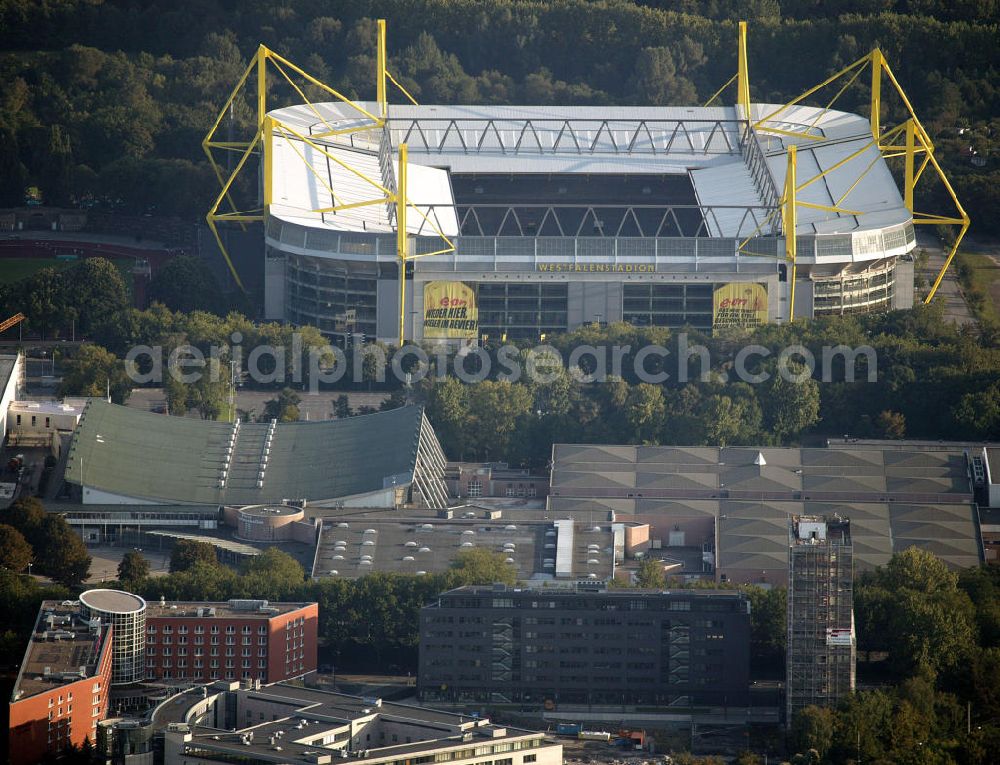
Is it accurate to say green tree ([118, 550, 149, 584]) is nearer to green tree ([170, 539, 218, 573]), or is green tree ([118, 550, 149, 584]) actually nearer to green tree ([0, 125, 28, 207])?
green tree ([170, 539, 218, 573])

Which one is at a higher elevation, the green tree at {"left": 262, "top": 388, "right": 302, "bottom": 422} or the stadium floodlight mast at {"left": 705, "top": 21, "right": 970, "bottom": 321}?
the stadium floodlight mast at {"left": 705, "top": 21, "right": 970, "bottom": 321}

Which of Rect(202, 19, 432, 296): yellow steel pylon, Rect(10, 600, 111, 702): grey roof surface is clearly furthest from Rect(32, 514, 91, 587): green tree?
Rect(202, 19, 432, 296): yellow steel pylon

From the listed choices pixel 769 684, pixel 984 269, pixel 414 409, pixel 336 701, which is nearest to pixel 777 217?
pixel 984 269

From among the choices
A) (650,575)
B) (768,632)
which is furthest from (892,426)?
(768,632)

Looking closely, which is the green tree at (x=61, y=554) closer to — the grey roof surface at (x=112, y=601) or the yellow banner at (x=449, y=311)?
the grey roof surface at (x=112, y=601)

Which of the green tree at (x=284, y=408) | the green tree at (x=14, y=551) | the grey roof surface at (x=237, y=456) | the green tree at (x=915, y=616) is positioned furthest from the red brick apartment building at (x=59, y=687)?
the green tree at (x=284, y=408)

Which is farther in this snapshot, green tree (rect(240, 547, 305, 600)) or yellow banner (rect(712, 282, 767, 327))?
yellow banner (rect(712, 282, 767, 327))

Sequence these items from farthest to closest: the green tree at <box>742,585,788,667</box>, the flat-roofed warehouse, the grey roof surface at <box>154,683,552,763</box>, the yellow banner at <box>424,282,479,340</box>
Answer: the yellow banner at <box>424,282,479,340</box>
the flat-roofed warehouse
the green tree at <box>742,585,788,667</box>
the grey roof surface at <box>154,683,552,763</box>
